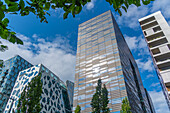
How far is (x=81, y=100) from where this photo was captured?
4584cm

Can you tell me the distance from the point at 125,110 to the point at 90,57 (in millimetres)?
31774

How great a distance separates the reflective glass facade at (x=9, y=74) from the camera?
6397 cm

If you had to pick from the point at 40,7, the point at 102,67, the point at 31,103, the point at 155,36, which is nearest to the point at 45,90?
the point at 102,67

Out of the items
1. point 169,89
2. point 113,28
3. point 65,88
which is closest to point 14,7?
point 169,89

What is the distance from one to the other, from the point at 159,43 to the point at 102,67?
24356 mm

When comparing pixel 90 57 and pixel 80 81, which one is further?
pixel 90 57

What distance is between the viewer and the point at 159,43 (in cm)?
2845

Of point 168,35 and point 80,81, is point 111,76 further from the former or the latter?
point 168,35

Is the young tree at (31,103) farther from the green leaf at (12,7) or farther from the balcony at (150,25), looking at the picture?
the balcony at (150,25)

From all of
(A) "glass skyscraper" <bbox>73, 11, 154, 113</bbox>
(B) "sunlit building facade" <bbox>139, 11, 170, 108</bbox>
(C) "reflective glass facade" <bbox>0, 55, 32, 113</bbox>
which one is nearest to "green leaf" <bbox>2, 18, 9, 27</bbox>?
(B) "sunlit building facade" <bbox>139, 11, 170, 108</bbox>

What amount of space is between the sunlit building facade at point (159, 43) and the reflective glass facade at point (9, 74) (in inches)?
2521

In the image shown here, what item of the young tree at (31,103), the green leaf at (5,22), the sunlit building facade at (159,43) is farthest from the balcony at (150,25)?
the green leaf at (5,22)

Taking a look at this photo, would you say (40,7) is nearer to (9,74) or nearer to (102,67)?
(102,67)

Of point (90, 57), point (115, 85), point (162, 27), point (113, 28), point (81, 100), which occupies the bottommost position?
point (81, 100)
